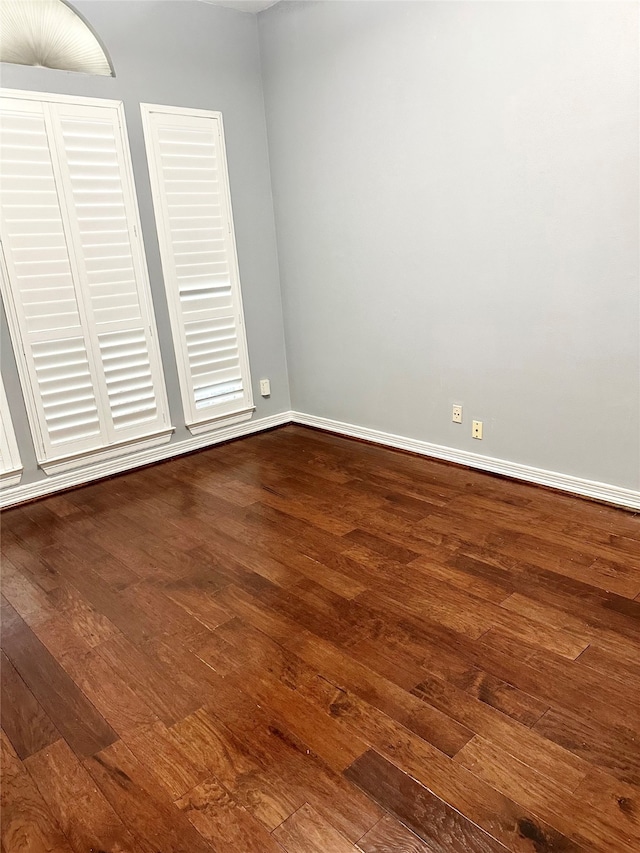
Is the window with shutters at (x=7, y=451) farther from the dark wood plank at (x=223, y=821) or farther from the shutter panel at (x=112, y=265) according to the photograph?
the dark wood plank at (x=223, y=821)

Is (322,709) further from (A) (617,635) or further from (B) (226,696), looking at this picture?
(A) (617,635)

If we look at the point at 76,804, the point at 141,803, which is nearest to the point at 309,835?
the point at 141,803

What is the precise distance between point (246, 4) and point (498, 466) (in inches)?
124

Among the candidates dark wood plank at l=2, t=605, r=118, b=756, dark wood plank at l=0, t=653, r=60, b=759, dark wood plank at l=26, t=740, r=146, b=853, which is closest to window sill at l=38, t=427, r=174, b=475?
dark wood plank at l=2, t=605, r=118, b=756

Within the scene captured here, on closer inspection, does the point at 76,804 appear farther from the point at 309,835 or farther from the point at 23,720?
the point at 309,835

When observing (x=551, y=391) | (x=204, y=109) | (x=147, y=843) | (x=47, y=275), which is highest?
(x=204, y=109)

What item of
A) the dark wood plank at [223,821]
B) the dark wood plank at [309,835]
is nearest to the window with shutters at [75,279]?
the dark wood plank at [223,821]

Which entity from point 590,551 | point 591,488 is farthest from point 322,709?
point 591,488

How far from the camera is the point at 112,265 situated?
3307 millimetres

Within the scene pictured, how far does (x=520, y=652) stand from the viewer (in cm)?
180

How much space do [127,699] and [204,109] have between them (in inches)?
130

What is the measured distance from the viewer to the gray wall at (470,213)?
2441mm

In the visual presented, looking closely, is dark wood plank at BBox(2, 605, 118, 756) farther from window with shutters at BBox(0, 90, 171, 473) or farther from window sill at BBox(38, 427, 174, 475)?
window with shutters at BBox(0, 90, 171, 473)

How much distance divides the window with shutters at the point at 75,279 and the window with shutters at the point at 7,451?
11 centimetres
